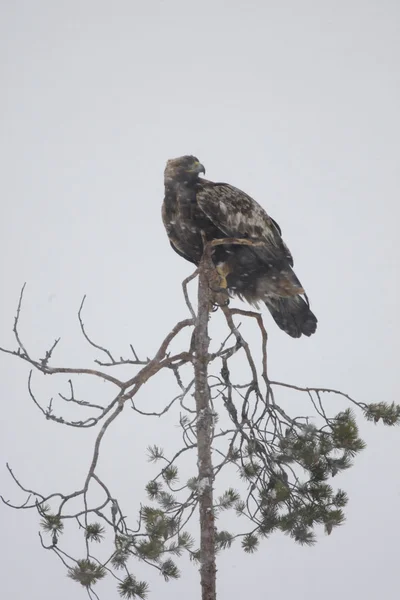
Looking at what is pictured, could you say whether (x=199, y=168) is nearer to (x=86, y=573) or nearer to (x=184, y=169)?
(x=184, y=169)

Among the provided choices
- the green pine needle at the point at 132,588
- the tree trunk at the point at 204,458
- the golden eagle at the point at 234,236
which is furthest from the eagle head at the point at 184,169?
the green pine needle at the point at 132,588

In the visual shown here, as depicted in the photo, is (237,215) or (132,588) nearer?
(132,588)

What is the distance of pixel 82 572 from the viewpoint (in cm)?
340

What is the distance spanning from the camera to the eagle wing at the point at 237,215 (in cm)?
489

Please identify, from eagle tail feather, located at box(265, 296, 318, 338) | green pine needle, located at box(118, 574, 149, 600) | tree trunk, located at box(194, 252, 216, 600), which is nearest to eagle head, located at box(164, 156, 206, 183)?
eagle tail feather, located at box(265, 296, 318, 338)

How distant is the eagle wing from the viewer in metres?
4.89

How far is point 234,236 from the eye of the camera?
16.1 feet

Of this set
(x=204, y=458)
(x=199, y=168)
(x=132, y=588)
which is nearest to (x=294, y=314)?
(x=199, y=168)

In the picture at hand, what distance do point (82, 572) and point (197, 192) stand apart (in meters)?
2.79

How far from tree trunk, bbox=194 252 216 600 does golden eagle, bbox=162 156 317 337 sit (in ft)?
3.73

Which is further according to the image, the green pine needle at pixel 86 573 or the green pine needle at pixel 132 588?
the green pine needle at pixel 132 588

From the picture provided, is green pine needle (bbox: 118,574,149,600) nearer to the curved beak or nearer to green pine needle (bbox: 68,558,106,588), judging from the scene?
green pine needle (bbox: 68,558,106,588)

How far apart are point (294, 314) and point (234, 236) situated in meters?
0.87

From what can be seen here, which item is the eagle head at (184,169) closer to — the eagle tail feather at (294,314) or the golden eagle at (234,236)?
the golden eagle at (234,236)
